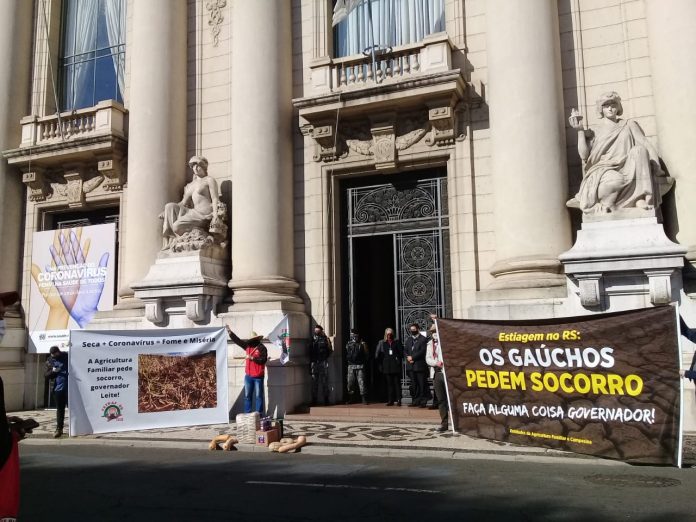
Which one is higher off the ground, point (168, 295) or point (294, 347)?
point (168, 295)

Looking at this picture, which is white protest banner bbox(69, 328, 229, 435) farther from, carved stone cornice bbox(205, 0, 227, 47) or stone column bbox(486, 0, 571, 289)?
carved stone cornice bbox(205, 0, 227, 47)

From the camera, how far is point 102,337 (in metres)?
12.1

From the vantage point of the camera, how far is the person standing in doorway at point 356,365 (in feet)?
48.5

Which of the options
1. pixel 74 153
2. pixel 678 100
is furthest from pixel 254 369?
pixel 678 100

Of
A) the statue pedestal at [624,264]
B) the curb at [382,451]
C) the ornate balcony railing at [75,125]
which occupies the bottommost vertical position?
the curb at [382,451]

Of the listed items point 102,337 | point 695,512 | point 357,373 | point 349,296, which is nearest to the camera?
point 695,512

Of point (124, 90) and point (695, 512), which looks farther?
point (124, 90)

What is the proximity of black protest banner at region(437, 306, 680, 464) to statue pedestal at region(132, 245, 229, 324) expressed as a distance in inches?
253

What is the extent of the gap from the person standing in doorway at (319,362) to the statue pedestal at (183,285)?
97.1 inches

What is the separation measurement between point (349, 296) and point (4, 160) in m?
10.6

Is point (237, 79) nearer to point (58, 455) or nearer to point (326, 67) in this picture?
point (326, 67)

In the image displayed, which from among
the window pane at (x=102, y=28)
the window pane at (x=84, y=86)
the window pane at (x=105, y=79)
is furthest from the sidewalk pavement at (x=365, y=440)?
the window pane at (x=102, y=28)

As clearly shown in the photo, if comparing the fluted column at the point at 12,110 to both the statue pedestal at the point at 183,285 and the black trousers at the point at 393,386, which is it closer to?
the statue pedestal at the point at 183,285

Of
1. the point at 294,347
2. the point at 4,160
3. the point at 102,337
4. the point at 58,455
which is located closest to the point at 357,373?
the point at 294,347
